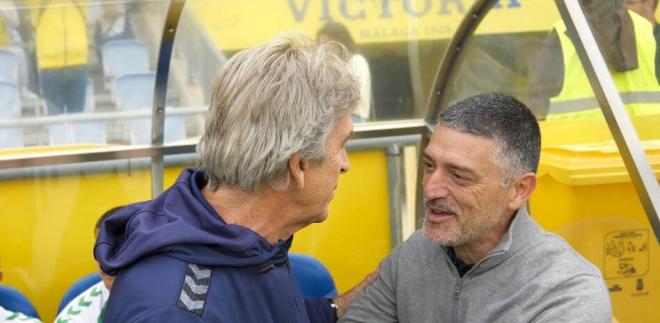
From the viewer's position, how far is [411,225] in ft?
16.2

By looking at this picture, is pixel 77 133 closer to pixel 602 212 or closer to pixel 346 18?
pixel 346 18

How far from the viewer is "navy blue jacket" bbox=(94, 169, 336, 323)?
175 cm

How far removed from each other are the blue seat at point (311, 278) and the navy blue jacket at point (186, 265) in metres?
1.96

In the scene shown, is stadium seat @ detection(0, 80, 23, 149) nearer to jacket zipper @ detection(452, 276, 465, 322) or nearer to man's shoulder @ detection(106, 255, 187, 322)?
jacket zipper @ detection(452, 276, 465, 322)

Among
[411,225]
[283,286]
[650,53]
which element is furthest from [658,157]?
[411,225]

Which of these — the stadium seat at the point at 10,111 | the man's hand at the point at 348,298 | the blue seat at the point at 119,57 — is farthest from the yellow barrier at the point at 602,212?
the stadium seat at the point at 10,111

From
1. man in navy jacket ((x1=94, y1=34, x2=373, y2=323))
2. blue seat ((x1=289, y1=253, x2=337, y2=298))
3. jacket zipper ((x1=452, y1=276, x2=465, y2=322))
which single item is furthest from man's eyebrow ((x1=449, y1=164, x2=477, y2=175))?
blue seat ((x1=289, y1=253, x2=337, y2=298))

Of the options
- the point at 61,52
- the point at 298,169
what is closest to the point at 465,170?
the point at 298,169

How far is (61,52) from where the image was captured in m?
4.62

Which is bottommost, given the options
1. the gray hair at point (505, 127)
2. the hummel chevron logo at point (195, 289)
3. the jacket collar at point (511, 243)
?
the jacket collar at point (511, 243)

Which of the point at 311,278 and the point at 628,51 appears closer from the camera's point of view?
the point at 628,51

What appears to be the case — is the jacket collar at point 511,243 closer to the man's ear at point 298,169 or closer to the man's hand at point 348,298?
the man's hand at point 348,298

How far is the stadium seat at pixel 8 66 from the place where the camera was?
4520mm

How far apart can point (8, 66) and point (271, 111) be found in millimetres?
3089
